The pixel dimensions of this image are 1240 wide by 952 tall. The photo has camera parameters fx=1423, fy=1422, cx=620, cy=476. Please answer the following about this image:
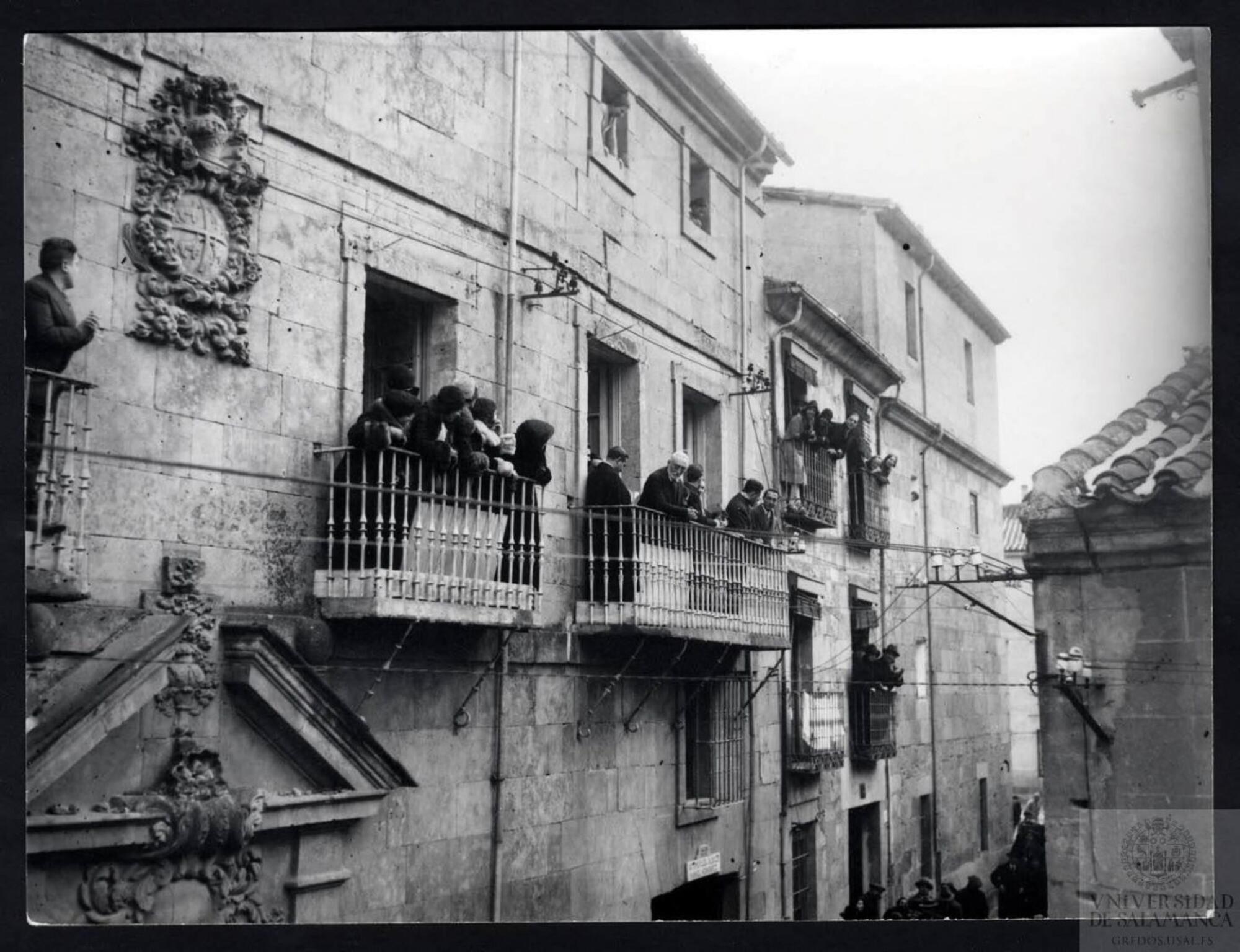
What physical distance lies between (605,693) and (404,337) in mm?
2899

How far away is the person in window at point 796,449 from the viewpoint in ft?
37.8

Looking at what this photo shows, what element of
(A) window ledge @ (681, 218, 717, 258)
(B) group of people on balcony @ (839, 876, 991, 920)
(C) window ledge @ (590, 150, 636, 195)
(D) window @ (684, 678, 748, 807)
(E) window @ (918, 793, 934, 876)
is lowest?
(B) group of people on balcony @ (839, 876, 991, 920)

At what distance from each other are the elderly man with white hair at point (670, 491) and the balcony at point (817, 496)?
3.44ft

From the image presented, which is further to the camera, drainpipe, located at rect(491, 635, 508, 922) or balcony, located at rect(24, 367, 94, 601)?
drainpipe, located at rect(491, 635, 508, 922)

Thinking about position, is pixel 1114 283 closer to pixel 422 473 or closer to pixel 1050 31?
pixel 1050 31

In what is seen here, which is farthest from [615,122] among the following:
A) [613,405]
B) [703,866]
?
[703,866]

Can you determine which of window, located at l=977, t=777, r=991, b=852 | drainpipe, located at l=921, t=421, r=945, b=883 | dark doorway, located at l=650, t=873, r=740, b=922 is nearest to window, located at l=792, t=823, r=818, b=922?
dark doorway, located at l=650, t=873, r=740, b=922

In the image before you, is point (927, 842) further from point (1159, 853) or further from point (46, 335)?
point (46, 335)

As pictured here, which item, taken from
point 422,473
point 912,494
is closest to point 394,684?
point 422,473

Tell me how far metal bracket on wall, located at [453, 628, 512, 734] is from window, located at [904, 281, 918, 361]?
172 inches

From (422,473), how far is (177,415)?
1520 millimetres

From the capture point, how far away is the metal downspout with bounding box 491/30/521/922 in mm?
8797

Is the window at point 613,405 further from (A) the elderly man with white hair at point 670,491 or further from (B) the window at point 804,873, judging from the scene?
(B) the window at point 804,873

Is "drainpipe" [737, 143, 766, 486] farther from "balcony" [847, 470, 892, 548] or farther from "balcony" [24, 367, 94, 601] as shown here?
"balcony" [24, 367, 94, 601]
